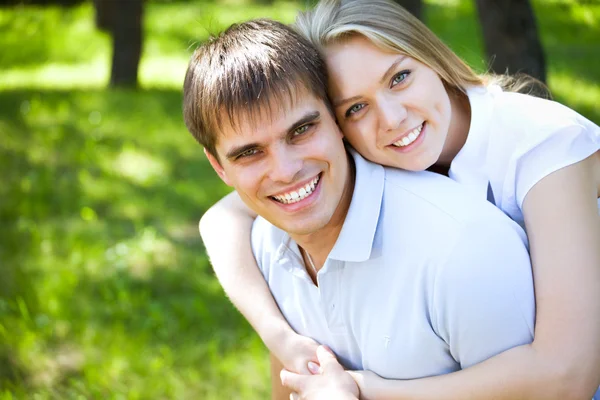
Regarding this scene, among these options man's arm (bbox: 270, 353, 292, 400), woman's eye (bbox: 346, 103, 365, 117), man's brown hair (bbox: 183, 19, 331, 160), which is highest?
man's brown hair (bbox: 183, 19, 331, 160)

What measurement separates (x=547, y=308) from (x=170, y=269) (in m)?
3.77

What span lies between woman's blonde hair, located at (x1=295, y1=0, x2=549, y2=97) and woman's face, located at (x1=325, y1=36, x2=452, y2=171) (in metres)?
0.03

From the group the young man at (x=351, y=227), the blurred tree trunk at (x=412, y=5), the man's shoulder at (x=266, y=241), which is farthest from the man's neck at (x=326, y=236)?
the blurred tree trunk at (x=412, y=5)

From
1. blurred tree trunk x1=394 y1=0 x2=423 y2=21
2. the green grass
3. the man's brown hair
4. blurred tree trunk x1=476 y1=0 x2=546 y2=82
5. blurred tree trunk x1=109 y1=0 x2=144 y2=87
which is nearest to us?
the man's brown hair

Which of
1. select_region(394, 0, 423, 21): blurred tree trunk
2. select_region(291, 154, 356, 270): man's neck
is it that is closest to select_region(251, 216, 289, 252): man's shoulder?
select_region(291, 154, 356, 270): man's neck

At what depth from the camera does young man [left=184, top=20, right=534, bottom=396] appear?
2299mm

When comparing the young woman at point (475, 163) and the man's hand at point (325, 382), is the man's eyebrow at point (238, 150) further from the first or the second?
the man's hand at point (325, 382)

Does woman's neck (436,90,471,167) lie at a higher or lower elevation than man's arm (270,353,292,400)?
higher

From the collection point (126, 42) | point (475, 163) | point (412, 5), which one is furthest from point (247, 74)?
point (126, 42)

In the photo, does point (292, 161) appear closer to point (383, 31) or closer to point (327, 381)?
point (383, 31)

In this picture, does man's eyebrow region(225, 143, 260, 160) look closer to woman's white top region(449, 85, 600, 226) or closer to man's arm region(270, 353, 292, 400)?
woman's white top region(449, 85, 600, 226)

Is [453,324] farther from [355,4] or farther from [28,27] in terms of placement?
[28,27]

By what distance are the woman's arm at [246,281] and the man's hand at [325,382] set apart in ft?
0.15

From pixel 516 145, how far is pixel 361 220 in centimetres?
55
